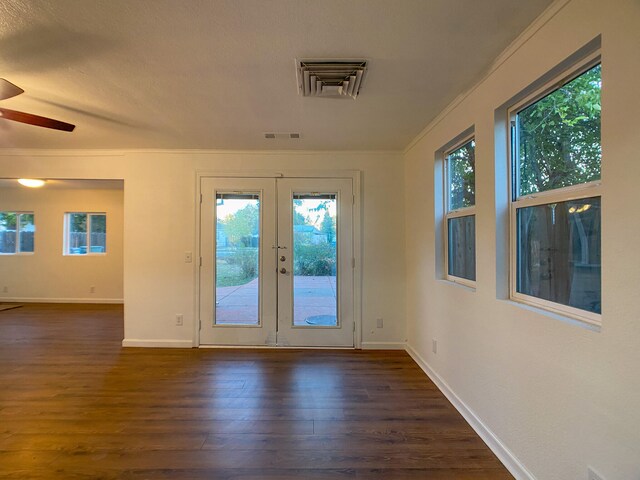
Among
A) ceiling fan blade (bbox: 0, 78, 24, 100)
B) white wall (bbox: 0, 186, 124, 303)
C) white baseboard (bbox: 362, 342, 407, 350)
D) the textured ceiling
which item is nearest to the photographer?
the textured ceiling

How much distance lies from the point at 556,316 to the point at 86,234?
7.84 metres

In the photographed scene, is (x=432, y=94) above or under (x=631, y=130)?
above

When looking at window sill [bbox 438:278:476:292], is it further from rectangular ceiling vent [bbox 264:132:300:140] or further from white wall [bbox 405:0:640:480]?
rectangular ceiling vent [bbox 264:132:300:140]

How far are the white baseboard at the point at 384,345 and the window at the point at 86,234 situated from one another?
5.91 meters

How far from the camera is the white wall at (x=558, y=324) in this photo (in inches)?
42.7

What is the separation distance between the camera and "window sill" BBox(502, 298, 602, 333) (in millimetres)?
1260

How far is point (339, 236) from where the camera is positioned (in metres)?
3.60

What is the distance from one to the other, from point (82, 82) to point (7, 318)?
5119 mm

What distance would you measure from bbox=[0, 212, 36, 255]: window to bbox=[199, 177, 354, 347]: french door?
5403mm

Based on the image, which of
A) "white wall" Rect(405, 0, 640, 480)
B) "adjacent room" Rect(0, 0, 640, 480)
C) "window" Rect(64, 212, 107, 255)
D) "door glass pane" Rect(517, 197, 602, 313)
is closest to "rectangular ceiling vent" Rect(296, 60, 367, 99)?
"adjacent room" Rect(0, 0, 640, 480)

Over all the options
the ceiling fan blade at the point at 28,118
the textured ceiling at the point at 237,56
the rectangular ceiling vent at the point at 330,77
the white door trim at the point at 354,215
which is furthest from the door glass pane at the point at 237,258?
the rectangular ceiling vent at the point at 330,77

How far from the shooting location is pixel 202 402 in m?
2.38

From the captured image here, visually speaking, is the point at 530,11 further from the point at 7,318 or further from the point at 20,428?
the point at 7,318

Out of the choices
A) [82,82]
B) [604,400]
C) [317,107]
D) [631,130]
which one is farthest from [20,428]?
[631,130]
